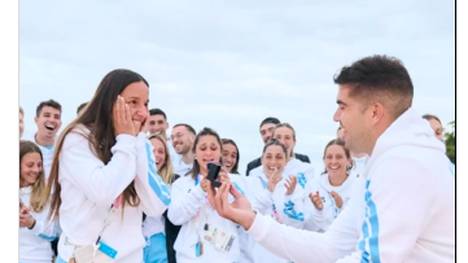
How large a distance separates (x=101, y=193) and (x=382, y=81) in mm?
1144

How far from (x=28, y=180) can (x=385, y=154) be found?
270 centimetres

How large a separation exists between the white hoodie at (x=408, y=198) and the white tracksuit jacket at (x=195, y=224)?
94.8 inches

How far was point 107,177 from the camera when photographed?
2.72 m

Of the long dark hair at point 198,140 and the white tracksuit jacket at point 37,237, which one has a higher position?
the long dark hair at point 198,140

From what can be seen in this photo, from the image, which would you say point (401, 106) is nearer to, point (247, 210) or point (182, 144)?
point (247, 210)

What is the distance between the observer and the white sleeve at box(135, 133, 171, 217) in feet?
9.43

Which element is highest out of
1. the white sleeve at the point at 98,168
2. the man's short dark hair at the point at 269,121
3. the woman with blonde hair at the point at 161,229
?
the man's short dark hair at the point at 269,121

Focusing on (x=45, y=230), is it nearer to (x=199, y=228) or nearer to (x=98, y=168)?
(x=199, y=228)

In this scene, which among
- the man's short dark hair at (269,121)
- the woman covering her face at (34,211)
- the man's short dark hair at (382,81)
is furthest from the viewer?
the man's short dark hair at (269,121)

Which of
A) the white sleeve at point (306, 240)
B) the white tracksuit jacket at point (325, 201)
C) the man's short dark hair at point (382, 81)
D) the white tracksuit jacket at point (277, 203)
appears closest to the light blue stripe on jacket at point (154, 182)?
the white sleeve at point (306, 240)

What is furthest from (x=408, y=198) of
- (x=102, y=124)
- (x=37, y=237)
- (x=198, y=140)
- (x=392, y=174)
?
(x=198, y=140)

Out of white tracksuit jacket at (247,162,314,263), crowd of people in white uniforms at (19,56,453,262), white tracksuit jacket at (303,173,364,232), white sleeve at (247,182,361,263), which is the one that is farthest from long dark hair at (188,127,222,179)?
white sleeve at (247,182,361,263)

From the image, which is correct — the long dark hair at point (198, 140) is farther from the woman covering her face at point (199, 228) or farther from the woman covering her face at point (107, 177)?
the woman covering her face at point (107, 177)

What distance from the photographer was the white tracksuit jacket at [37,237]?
13.3 feet
